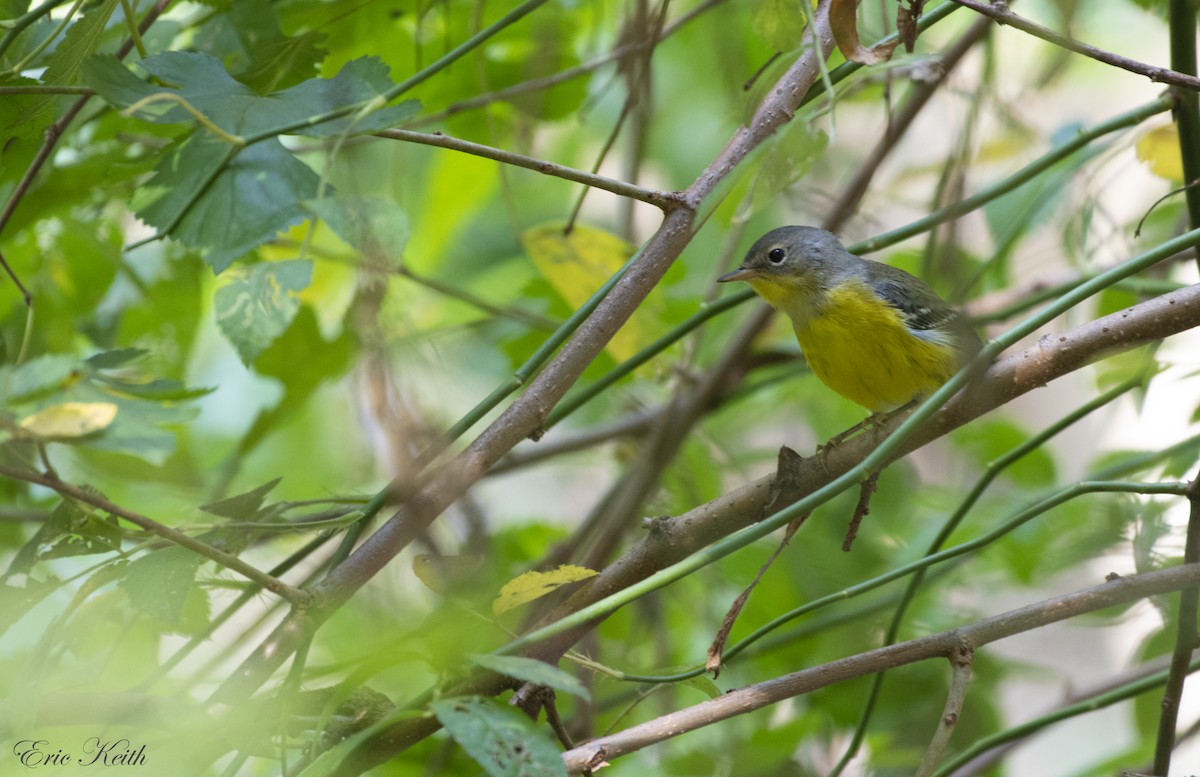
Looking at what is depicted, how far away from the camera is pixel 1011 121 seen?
102 inches

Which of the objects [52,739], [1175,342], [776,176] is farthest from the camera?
[1175,342]

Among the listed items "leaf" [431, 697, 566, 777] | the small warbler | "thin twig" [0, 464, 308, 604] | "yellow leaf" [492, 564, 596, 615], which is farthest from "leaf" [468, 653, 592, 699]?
the small warbler

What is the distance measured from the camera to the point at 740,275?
7.97 feet

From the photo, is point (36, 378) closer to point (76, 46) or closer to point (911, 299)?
point (76, 46)

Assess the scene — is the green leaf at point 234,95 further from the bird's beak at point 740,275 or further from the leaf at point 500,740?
the bird's beak at point 740,275

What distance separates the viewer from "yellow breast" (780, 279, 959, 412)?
2391 mm

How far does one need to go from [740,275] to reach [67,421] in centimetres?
162

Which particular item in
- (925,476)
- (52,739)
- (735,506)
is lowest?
(52,739)

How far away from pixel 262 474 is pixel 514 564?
2.23ft

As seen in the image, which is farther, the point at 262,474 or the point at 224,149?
the point at 262,474

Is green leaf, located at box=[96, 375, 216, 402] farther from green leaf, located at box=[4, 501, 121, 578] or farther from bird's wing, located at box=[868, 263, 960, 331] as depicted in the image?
bird's wing, located at box=[868, 263, 960, 331]

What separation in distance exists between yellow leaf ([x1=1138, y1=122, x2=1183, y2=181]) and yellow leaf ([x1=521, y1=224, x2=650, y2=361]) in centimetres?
96

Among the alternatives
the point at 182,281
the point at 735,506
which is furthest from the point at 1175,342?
the point at 182,281

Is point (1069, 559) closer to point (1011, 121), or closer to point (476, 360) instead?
point (1011, 121)
